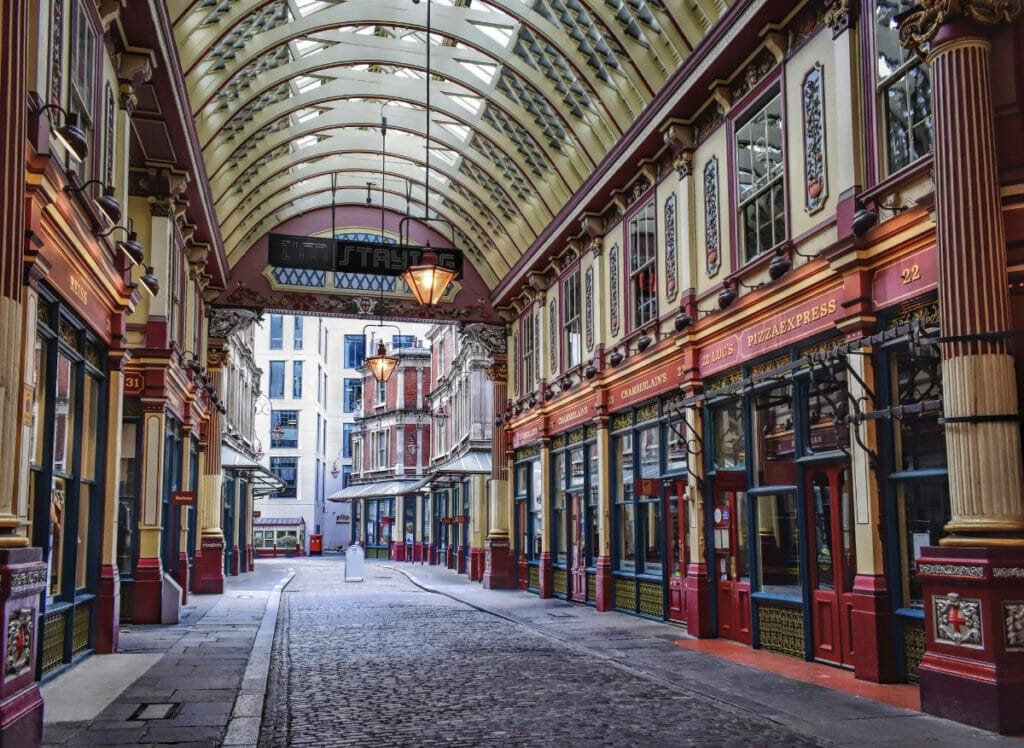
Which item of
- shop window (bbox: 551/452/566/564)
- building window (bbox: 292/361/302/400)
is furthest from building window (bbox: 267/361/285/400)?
shop window (bbox: 551/452/566/564)

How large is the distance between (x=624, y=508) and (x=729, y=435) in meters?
4.99

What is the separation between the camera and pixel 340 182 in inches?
1038

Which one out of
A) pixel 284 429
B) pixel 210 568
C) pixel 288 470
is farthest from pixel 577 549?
pixel 284 429

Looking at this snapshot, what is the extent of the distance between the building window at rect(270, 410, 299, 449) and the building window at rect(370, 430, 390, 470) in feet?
40.6

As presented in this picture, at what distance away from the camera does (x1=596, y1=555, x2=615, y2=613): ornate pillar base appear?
19312 mm

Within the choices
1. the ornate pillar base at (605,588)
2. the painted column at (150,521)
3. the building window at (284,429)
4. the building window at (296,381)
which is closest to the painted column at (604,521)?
the ornate pillar base at (605,588)

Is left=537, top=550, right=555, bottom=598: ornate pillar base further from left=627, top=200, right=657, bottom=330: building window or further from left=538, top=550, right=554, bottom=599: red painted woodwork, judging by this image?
left=627, top=200, right=657, bottom=330: building window

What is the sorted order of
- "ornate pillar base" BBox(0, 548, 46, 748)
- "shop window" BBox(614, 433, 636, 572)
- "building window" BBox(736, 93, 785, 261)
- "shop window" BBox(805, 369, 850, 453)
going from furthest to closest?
"shop window" BBox(614, 433, 636, 572), "building window" BBox(736, 93, 785, 261), "shop window" BBox(805, 369, 850, 453), "ornate pillar base" BBox(0, 548, 46, 748)

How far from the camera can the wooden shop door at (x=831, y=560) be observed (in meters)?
11.4

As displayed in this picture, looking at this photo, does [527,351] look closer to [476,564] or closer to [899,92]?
[476,564]

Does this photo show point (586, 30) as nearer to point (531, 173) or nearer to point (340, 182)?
point (531, 173)

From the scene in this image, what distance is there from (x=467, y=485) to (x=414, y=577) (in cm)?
515

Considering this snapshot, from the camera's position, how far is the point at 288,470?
222ft

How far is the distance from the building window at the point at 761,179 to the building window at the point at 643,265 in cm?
331
